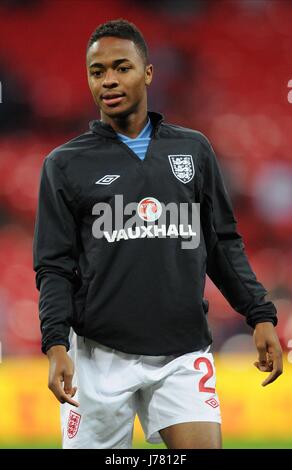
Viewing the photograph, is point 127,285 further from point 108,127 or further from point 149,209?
point 108,127

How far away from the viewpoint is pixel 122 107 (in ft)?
7.39

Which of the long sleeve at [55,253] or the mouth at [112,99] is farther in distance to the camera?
the mouth at [112,99]

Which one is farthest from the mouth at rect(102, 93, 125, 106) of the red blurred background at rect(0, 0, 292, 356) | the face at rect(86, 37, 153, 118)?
the red blurred background at rect(0, 0, 292, 356)

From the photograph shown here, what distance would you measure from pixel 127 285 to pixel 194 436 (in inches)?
14.9

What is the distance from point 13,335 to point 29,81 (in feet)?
4.79

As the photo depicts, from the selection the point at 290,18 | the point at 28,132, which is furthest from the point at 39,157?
the point at 290,18

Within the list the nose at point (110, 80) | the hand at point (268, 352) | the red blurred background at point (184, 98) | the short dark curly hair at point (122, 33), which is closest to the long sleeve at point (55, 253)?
the nose at point (110, 80)

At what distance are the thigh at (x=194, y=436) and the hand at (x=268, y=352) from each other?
0.18m

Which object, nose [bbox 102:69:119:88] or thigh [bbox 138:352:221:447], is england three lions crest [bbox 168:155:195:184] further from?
thigh [bbox 138:352:221:447]

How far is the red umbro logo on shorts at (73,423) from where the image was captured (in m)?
2.16

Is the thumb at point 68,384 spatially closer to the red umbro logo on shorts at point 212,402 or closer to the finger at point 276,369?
the red umbro logo on shorts at point 212,402

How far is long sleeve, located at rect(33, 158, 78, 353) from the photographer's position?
6.96ft

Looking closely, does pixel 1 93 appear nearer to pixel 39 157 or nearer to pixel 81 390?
pixel 39 157

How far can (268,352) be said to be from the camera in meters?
2.17
